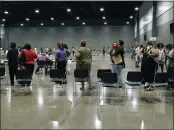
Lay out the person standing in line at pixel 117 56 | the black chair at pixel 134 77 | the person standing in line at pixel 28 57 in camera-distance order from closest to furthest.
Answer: the black chair at pixel 134 77
the person standing in line at pixel 117 56
the person standing in line at pixel 28 57

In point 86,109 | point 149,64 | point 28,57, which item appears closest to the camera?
point 86,109

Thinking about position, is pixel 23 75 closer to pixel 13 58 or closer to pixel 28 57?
pixel 28 57

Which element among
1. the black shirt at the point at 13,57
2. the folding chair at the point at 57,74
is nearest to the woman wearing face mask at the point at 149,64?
the folding chair at the point at 57,74

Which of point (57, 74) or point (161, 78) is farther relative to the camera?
point (57, 74)

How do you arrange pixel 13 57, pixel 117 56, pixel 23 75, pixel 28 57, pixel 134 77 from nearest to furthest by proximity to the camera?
pixel 134 77 → pixel 23 75 → pixel 117 56 → pixel 28 57 → pixel 13 57

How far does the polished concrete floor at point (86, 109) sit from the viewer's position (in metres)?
4.71

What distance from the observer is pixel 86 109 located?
584 centimetres

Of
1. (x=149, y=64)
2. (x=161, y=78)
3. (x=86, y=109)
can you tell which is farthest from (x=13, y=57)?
(x=161, y=78)

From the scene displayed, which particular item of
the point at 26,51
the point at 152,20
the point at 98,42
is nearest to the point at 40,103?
the point at 26,51

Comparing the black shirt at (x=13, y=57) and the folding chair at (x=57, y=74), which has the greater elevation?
the black shirt at (x=13, y=57)

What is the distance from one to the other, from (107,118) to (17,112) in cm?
187

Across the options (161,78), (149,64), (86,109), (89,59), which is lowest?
(86,109)

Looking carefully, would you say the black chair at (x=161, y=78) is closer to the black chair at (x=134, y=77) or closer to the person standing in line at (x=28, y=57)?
the black chair at (x=134, y=77)

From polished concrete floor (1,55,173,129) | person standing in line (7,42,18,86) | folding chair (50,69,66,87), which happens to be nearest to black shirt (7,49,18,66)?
person standing in line (7,42,18,86)
